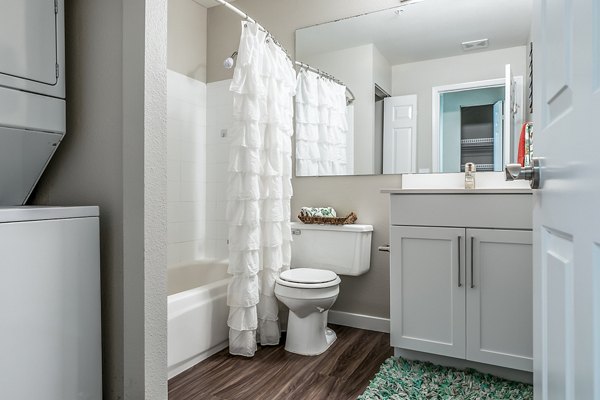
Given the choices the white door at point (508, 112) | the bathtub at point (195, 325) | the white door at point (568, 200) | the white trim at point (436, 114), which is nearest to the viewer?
the white door at point (568, 200)

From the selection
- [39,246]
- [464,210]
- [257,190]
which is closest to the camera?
[39,246]

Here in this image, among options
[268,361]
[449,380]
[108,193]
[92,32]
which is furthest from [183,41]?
[449,380]

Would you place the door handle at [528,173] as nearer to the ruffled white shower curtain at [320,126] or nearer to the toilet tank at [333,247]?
the toilet tank at [333,247]

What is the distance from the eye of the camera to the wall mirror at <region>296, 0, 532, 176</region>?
7.43ft

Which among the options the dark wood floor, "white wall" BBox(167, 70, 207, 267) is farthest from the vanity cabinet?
"white wall" BBox(167, 70, 207, 267)

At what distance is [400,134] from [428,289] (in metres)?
1.05

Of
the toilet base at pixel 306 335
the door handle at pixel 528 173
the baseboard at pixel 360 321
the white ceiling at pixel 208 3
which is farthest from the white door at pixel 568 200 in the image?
the white ceiling at pixel 208 3

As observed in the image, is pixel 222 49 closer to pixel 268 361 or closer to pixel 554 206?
pixel 268 361

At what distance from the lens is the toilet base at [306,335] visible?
2201 mm

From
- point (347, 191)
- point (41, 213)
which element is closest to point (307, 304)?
point (347, 191)

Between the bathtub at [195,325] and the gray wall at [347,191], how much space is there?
35.2 inches

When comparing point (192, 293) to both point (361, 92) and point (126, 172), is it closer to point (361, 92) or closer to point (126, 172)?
point (126, 172)

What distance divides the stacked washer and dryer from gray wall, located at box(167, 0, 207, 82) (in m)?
1.78

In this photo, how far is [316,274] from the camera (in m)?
2.29
